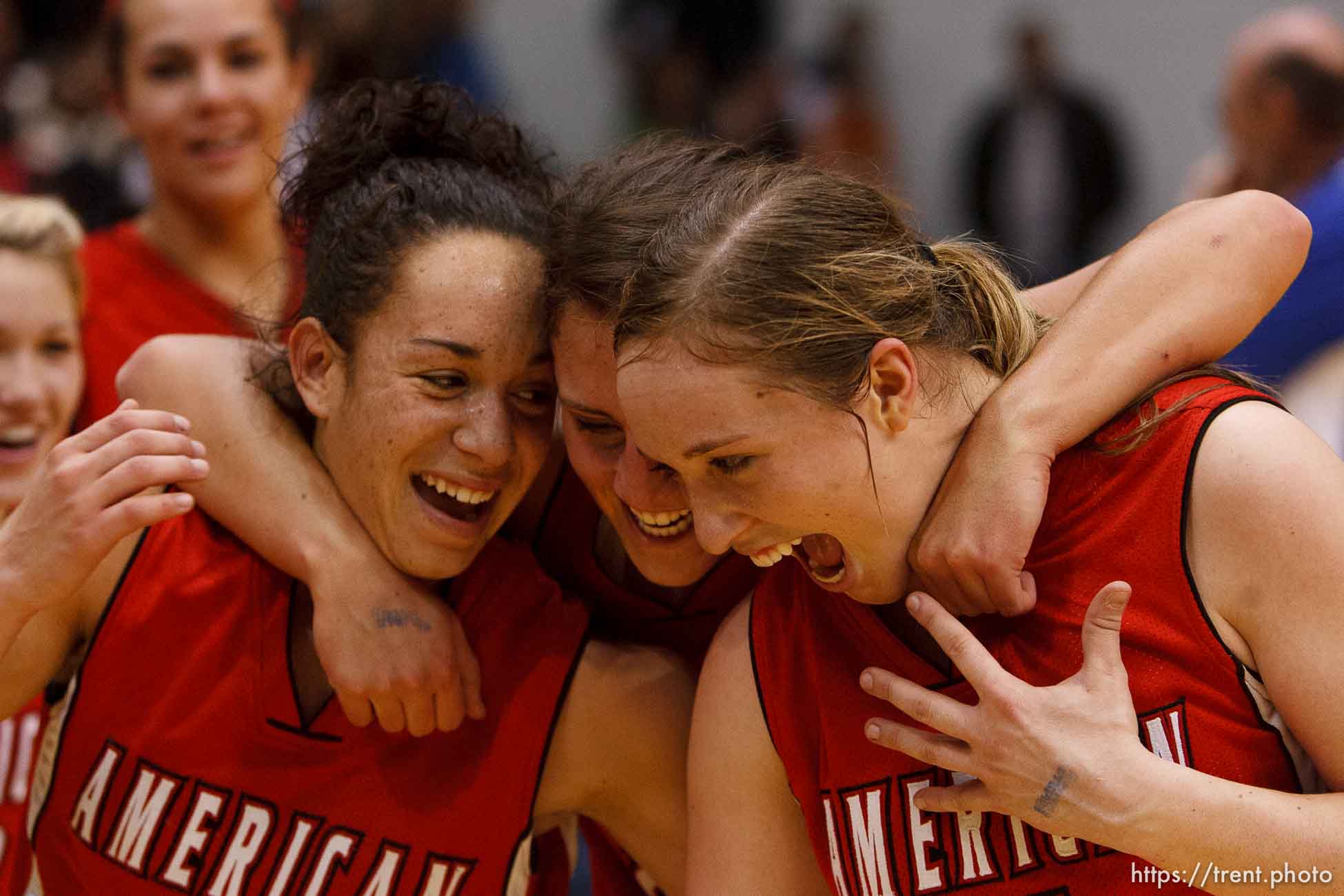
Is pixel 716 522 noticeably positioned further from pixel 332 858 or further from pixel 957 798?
pixel 332 858

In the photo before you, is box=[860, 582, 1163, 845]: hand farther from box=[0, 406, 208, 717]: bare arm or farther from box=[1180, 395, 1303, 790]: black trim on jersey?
box=[0, 406, 208, 717]: bare arm

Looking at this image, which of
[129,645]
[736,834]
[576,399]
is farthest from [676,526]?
[129,645]

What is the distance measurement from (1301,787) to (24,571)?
149 cm

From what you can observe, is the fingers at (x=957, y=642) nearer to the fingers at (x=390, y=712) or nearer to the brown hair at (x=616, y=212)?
the brown hair at (x=616, y=212)

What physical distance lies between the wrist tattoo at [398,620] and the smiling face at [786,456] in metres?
0.44

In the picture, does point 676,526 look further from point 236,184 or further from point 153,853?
point 236,184

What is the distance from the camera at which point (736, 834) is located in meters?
1.86

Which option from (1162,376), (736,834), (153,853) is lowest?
(153,853)

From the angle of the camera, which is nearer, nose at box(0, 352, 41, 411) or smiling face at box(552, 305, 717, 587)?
smiling face at box(552, 305, 717, 587)

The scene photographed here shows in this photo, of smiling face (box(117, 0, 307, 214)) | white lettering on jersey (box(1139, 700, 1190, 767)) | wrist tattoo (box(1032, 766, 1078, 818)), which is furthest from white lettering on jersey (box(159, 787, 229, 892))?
smiling face (box(117, 0, 307, 214))

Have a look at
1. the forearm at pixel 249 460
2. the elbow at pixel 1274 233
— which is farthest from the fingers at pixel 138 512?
the elbow at pixel 1274 233

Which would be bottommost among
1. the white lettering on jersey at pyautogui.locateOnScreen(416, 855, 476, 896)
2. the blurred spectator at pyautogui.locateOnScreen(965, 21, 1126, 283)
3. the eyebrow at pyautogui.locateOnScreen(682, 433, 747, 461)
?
the blurred spectator at pyautogui.locateOnScreen(965, 21, 1126, 283)

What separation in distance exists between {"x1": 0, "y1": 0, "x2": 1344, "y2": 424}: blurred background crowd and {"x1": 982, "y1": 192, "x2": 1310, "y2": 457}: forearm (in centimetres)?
442

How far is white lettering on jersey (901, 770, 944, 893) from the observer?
174 cm
